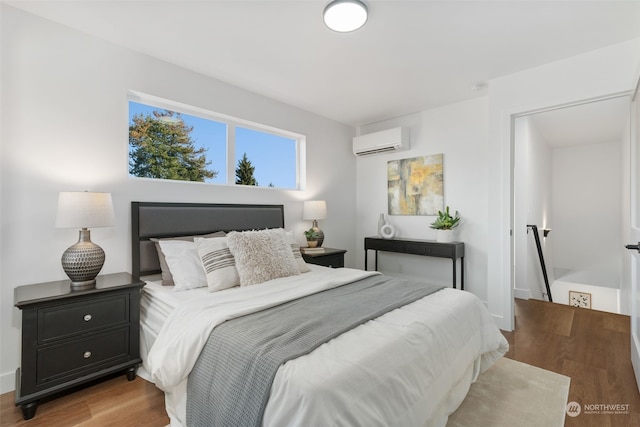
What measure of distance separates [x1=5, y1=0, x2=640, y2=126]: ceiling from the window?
1.50ft

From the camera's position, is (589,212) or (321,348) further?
(589,212)

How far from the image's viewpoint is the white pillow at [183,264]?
228cm

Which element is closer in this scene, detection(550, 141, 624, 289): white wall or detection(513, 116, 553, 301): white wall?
detection(513, 116, 553, 301): white wall

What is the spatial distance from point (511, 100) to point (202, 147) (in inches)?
124

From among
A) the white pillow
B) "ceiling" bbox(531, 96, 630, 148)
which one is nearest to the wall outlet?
"ceiling" bbox(531, 96, 630, 148)

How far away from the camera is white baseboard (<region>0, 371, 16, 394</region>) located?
198 centimetres

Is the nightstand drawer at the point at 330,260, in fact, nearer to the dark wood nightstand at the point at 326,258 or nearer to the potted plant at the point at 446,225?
the dark wood nightstand at the point at 326,258

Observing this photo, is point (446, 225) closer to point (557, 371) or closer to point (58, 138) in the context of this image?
point (557, 371)

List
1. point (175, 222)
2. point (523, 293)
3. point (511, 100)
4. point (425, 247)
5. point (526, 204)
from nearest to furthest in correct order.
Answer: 1. point (175, 222)
2. point (511, 100)
3. point (425, 247)
4. point (523, 293)
5. point (526, 204)

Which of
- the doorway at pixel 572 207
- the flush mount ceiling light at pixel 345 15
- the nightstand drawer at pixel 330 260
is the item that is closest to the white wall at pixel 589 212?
the doorway at pixel 572 207

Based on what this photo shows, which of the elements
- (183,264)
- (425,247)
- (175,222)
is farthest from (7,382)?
(425,247)

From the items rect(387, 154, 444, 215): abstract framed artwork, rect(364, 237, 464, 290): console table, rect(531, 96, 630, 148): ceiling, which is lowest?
rect(364, 237, 464, 290): console table

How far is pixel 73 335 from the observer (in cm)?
190

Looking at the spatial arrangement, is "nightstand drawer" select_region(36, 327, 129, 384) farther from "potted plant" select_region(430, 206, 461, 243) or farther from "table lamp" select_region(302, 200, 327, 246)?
"potted plant" select_region(430, 206, 461, 243)
